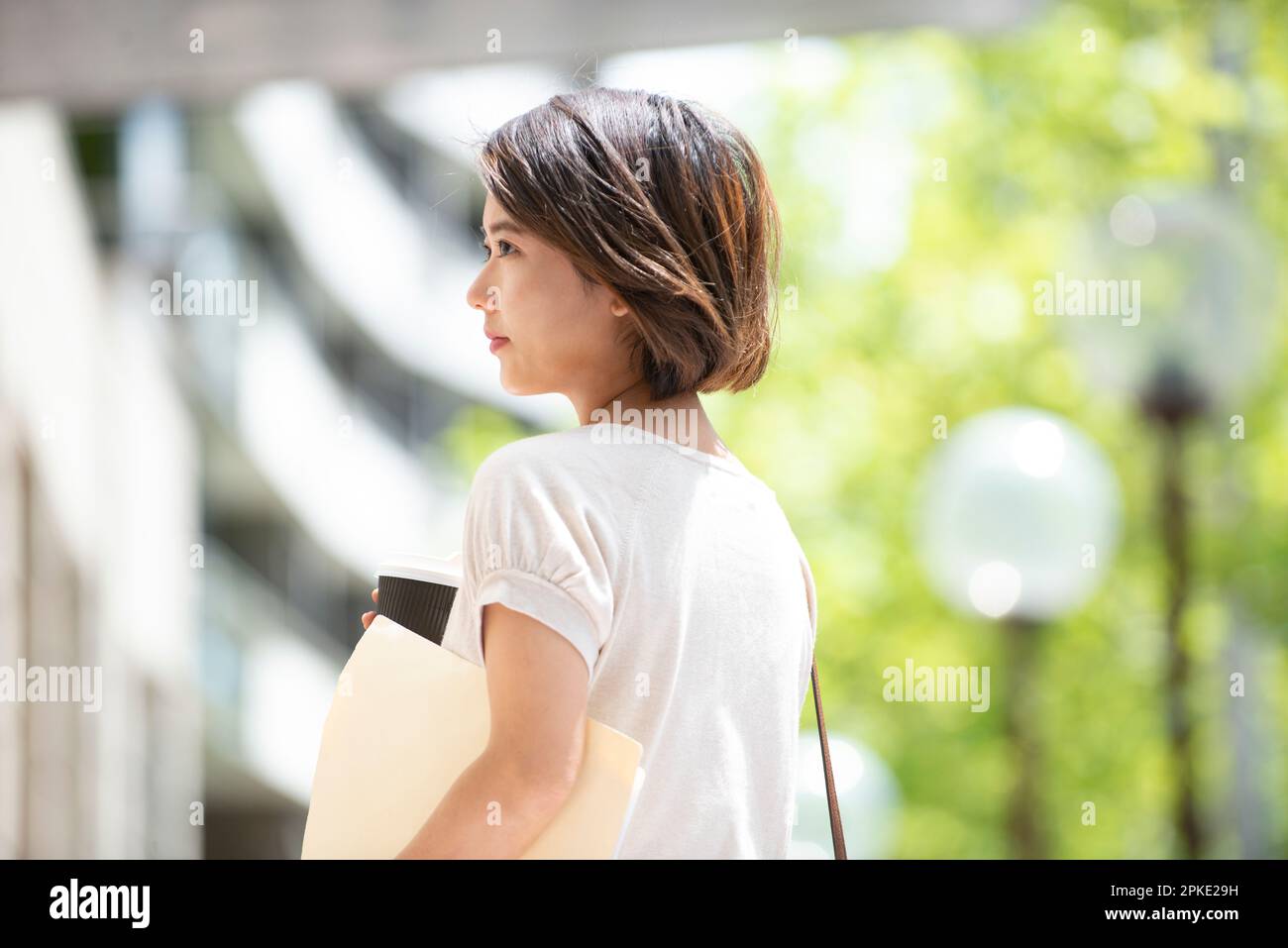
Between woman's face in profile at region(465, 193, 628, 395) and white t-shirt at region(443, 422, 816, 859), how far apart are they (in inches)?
4.0

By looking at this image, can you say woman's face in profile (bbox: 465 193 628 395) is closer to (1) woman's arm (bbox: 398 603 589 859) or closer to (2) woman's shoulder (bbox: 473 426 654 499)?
(2) woman's shoulder (bbox: 473 426 654 499)

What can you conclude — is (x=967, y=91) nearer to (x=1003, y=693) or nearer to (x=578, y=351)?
(x=1003, y=693)

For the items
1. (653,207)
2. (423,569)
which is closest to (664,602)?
(423,569)

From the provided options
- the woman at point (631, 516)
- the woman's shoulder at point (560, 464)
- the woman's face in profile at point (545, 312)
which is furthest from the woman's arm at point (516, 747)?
the woman's face in profile at point (545, 312)

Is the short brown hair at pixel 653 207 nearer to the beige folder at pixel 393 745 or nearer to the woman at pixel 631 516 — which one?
the woman at pixel 631 516

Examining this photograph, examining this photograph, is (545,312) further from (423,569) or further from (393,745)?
(393,745)

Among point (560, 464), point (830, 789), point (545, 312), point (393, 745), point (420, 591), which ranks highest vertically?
point (545, 312)

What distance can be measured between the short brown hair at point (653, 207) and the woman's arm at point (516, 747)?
0.30 m

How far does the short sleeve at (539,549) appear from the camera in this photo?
0.97m

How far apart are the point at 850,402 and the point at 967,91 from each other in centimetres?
213

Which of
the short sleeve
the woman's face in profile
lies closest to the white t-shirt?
the short sleeve

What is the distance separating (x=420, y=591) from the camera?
109 centimetres

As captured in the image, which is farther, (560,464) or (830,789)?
(830,789)

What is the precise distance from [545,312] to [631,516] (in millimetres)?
224
